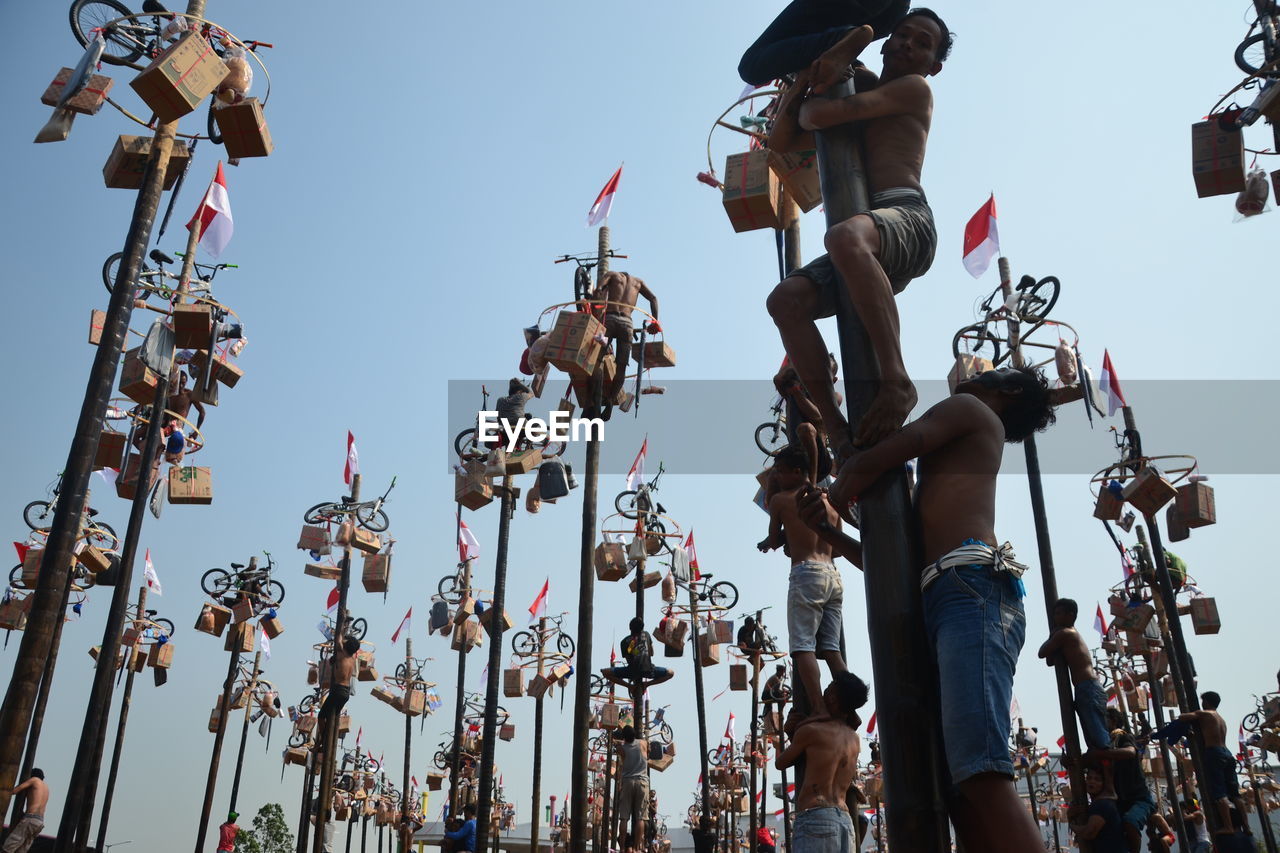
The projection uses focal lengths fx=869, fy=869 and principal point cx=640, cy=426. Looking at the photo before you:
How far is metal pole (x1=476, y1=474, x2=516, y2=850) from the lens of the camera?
39.4ft

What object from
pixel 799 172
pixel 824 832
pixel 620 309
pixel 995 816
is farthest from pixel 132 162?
pixel 995 816

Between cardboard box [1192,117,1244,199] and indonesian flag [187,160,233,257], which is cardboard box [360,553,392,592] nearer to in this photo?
indonesian flag [187,160,233,257]

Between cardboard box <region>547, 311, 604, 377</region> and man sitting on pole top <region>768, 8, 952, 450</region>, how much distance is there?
7.37m

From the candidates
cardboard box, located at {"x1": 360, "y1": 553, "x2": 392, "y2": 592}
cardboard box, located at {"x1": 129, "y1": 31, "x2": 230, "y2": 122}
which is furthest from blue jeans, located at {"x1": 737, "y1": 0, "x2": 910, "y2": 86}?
cardboard box, located at {"x1": 360, "y1": 553, "x2": 392, "y2": 592}

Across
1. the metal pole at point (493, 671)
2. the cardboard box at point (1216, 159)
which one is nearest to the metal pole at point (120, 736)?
the metal pole at point (493, 671)

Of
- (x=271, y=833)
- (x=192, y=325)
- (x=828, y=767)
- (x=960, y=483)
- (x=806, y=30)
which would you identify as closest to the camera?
(x=960, y=483)

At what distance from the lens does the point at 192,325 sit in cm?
933

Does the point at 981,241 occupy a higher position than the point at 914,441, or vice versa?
the point at 981,241

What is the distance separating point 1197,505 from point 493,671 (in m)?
11.0

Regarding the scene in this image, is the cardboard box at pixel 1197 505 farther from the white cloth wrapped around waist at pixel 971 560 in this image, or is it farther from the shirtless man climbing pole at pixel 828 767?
the white cloth wrapped around waist at pixel 971 560

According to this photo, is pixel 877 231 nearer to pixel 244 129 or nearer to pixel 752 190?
pixel 752 190

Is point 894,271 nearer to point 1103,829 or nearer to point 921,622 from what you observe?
point 921,622

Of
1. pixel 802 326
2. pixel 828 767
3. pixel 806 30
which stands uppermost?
pixel 806 30

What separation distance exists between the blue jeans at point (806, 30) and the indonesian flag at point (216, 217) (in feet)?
32.8
